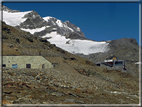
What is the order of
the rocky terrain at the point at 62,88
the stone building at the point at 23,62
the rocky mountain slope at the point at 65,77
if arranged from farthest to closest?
the stone building at the point at 23,62, the rocky mountain slope at the point at 65,77, the rocky terrain at the point at 62,88

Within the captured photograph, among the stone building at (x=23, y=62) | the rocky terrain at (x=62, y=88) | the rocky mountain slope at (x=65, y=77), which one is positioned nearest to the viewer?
the rocky terrain at (x=62, y=88)

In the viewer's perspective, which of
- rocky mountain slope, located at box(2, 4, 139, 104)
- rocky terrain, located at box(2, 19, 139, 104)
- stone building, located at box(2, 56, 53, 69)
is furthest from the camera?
stone building, located at box(2, 56, 53, 69)

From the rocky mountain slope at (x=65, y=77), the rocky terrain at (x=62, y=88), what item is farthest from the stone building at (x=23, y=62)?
the rocky terrain at (x=62, y=88)

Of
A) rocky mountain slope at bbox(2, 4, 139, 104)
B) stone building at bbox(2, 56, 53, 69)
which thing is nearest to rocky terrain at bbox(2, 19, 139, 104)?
rocky mountain slope at bbox(2, 4, 139, 104)

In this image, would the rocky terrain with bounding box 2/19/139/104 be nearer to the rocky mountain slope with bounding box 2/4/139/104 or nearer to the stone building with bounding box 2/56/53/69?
the rocky mountain slope with bounding box 2/4/139/104

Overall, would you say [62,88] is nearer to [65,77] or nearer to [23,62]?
[65,77]

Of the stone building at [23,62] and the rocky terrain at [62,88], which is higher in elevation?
the stone building at [23,62]

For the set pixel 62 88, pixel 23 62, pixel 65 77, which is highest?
pixel 23 62

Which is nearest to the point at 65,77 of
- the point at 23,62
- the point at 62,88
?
the point at 62,88

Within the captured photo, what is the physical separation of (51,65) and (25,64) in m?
4.18

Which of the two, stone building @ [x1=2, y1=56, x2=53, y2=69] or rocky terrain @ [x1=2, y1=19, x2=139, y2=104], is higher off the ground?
stone building @ [x1=2, y1=56, x2=53, y2=69]

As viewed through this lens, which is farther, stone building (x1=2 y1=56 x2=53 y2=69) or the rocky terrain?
stone building (x1=2 y1=56 x2=53 y2=69)

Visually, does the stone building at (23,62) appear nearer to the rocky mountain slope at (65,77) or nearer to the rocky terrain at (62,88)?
the rocky mountain slope at (65,77)

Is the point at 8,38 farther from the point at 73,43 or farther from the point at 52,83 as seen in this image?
the point at 73,43
